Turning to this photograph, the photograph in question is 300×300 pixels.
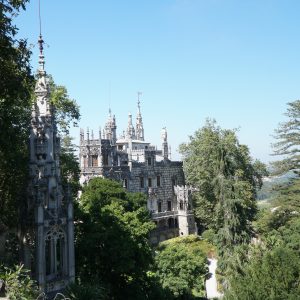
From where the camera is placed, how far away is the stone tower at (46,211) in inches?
681

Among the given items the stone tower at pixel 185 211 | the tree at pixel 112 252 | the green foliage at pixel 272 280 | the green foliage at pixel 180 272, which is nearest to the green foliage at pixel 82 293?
the tree at pixel 112 252

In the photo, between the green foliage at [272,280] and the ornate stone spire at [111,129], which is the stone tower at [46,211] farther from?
the ornate stone spire at [111,129]

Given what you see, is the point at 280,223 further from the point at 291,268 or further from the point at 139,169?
the point at 139,169

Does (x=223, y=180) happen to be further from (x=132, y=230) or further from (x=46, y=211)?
(x=46, y=211)

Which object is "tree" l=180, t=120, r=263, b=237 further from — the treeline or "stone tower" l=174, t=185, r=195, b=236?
"stone tower" l=174, t=185, r=195, b=236

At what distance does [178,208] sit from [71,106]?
3017 centimetres

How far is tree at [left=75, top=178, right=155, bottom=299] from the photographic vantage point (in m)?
21.9

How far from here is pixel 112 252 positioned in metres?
21.9

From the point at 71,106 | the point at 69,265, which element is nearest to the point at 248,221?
the point at 71,106

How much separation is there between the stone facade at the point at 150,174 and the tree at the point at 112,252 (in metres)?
22.1

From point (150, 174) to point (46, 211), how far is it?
3571 centimetres

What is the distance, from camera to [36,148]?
18.3m

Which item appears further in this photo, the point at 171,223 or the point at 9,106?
the point at 171,223

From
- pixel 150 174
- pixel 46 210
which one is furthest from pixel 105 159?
pixel 46 210
